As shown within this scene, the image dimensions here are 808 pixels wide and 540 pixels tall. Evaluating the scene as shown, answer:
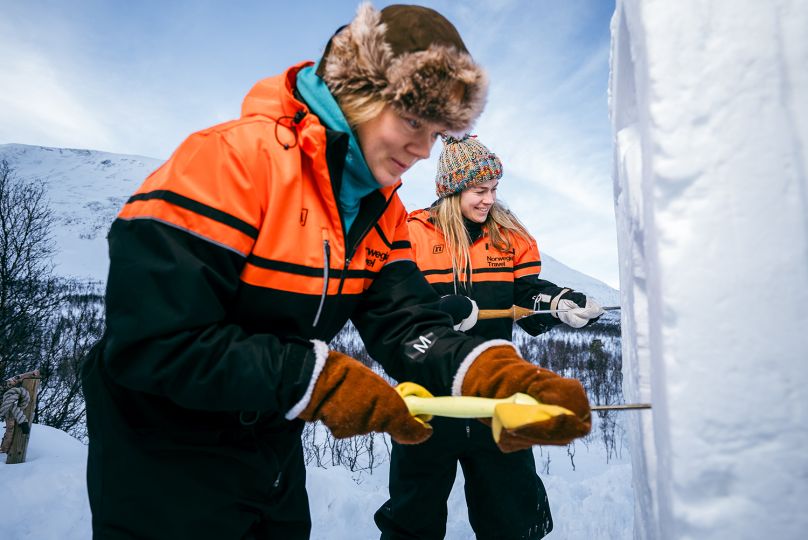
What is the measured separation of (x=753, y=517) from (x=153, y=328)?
130cm

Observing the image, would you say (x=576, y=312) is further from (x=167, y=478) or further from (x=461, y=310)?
(x=167, y=478)

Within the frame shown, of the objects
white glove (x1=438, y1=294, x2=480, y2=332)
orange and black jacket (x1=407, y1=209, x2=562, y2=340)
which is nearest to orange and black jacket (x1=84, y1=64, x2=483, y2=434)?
white glove (x1=438, y1=294, x2=480, y2=332)

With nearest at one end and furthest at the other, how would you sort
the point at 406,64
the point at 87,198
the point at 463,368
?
the point at 406,64, the point at 463,368, the point at 87,198

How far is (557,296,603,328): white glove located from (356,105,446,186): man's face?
161 centimetres

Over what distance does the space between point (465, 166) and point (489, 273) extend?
24.9 inches

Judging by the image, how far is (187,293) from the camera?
0.88 meters

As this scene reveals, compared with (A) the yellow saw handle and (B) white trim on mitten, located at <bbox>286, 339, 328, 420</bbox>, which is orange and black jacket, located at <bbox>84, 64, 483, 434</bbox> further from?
(A) the yellow saw handle

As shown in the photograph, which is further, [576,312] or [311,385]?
[576,312]

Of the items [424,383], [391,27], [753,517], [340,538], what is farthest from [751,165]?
[340,538]

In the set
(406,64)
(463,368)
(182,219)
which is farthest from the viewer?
(463,368)

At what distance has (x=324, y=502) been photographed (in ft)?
10.6

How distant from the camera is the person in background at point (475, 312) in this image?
2016 millimetres

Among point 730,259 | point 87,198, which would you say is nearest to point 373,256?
point 730,259

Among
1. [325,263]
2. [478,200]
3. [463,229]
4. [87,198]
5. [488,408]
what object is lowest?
[488,408]
